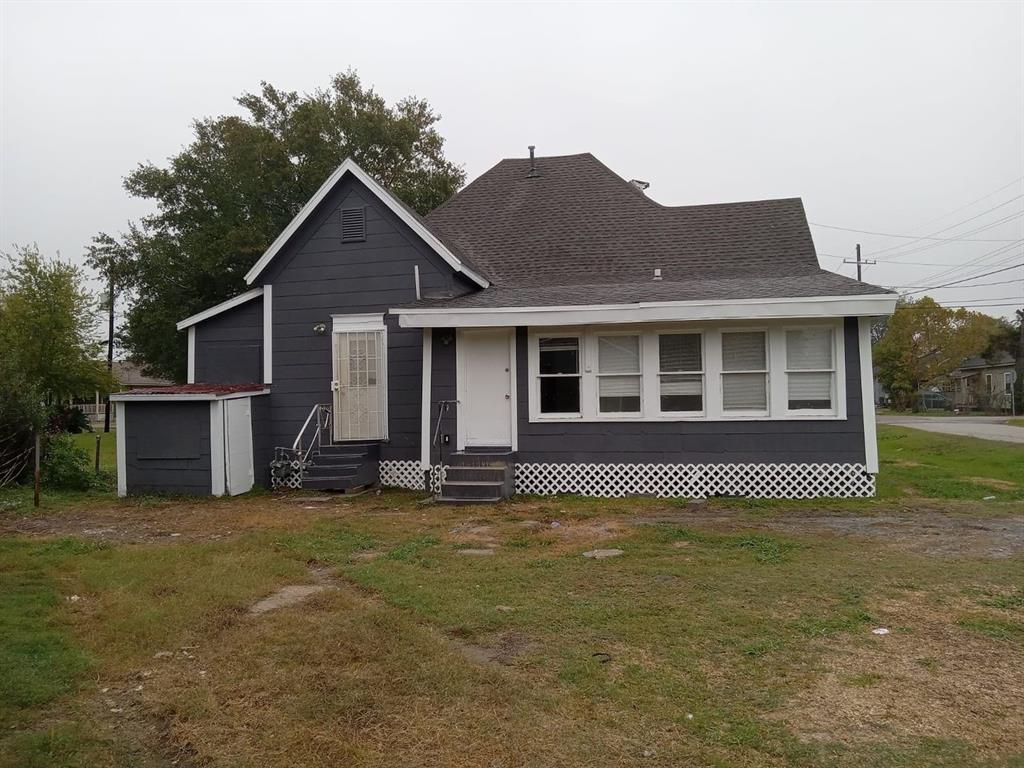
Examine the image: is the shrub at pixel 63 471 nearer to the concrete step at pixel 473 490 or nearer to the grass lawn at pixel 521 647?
the grass lawn at pixel 521 647

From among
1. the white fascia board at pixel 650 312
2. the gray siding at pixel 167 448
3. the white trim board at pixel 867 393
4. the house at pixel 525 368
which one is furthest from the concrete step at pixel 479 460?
the white trim board at pixel 867 393

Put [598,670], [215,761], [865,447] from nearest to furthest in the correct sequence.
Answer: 1. [215,761]
2. [598,670]
3. [865,447]

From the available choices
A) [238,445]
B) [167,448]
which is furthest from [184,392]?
[238,445]

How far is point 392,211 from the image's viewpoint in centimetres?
1345

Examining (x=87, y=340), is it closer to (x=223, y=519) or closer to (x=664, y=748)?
(x=223, y=519)

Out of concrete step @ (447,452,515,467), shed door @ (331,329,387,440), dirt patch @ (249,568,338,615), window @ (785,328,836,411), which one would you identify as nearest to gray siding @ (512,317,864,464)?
window @ (785,328,836,411)

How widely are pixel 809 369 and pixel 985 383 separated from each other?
57.7 m

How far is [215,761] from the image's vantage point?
334 centimetres

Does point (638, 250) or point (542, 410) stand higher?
point (638, 250)

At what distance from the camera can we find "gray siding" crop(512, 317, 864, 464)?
37.3 ft

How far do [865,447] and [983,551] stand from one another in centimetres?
392

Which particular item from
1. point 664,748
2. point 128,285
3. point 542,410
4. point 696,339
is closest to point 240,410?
point 542,410

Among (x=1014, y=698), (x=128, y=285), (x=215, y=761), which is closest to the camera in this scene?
(x=215, y=761)

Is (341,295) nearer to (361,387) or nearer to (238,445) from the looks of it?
(361,387)
